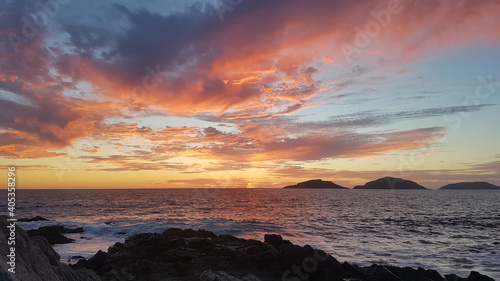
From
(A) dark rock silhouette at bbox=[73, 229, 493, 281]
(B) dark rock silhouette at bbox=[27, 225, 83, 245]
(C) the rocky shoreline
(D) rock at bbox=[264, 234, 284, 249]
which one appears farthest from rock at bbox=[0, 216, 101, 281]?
(B) dark rock silhouette at bbox=[27, 225, 83, 245]

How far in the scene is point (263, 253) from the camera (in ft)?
69.9

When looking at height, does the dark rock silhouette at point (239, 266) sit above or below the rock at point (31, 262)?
below

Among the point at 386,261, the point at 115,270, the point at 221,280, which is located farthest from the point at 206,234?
the point at 221,280

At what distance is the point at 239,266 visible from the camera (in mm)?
20859

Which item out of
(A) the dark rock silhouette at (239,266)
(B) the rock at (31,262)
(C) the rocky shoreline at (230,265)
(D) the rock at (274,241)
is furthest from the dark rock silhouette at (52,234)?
(B) the rock at (31,262)

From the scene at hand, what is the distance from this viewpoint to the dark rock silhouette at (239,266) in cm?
1834

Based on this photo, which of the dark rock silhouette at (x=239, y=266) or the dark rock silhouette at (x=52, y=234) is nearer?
the dark rock silhouette at (x=239, y=266)

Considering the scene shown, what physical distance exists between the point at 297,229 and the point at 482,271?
24.3 m

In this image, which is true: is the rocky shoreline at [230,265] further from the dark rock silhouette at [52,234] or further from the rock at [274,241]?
the dark rock silhouette at [52,234]

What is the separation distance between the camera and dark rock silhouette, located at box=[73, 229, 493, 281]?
18344mm

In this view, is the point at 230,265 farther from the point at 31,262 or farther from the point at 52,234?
the point at 52,234

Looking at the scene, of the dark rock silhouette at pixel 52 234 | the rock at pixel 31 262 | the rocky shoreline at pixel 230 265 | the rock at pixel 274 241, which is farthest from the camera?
the dark rock silhouette at pixel 52 234

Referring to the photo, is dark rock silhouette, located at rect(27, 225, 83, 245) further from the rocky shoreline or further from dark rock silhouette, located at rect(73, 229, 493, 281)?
dark rock silhouette, located at rect(73, 229, 493, 281)

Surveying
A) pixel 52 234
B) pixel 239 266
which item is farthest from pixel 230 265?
pixel 52 234
